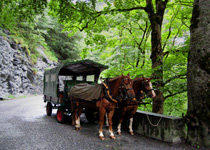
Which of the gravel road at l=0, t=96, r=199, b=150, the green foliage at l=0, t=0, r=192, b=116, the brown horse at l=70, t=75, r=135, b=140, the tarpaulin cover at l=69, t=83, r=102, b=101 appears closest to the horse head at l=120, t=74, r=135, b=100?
the brown horse at l=70, t=75, r=135, b=140

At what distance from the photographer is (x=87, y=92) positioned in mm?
6430

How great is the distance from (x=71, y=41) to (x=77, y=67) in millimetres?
23888

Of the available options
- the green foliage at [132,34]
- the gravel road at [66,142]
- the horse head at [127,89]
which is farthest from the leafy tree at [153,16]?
the gravel road at [66,142]

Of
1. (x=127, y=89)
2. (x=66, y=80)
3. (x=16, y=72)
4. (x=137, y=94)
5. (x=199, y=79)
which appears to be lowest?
(x=137, y=94)

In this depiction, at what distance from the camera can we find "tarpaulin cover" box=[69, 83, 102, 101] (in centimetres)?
595

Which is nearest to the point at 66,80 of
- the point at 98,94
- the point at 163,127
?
the point at 98,94

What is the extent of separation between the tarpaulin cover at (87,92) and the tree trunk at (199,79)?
10.4 feet

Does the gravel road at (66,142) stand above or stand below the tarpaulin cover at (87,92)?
below

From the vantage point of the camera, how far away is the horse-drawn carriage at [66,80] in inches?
303

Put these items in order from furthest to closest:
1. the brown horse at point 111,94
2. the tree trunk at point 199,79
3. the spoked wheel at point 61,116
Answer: the spoked wheel at point 61,116 < the brown horse at point 111,94 < the tree trunk at point 199,79

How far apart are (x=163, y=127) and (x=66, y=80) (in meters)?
5.07

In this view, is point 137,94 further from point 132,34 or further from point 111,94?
point 132,34

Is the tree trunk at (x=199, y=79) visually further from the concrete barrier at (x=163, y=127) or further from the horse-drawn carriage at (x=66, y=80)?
the horse-drawn carriage at (x=66, y=80)

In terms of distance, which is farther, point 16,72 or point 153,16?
point 16,72
